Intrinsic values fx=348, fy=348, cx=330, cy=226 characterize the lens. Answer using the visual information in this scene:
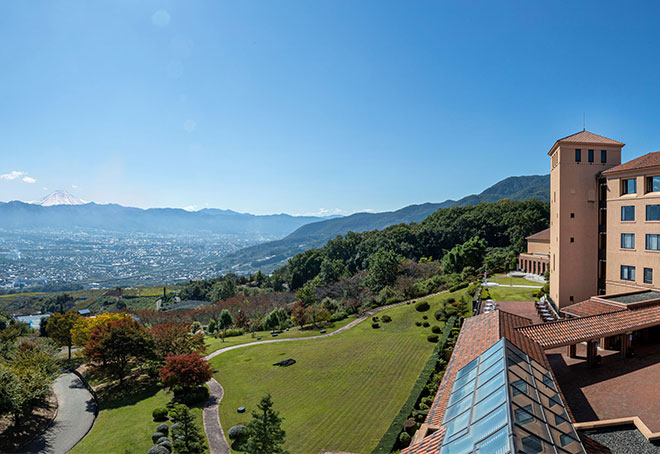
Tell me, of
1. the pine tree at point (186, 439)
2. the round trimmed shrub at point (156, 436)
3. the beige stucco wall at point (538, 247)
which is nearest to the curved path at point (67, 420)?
the round trimmed shrub at point (156, 436)

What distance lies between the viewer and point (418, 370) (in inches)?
931

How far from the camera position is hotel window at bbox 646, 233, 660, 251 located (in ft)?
72.0

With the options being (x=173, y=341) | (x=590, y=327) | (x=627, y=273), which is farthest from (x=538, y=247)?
(x=173, y=341)

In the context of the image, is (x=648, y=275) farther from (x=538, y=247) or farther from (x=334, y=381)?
(x=538, y=247)

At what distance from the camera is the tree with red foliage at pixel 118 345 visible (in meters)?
27.0

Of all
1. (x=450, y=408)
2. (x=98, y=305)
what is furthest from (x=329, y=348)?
(x=98, y=305)

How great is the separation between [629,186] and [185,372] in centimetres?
3265

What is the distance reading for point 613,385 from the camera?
48.2 feet

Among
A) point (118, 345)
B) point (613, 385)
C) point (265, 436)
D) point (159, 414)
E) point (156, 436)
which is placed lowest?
point (159, 414)

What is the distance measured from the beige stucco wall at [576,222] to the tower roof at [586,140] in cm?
29

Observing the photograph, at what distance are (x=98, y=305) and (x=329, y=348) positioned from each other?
85100 mm

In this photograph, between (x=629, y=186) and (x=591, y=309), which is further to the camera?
(x=629, y=186)

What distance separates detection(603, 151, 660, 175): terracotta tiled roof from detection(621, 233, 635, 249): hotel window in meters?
4.42

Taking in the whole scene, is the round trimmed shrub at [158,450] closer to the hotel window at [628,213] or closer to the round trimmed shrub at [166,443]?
the round trimmed shrub at [166,443]
